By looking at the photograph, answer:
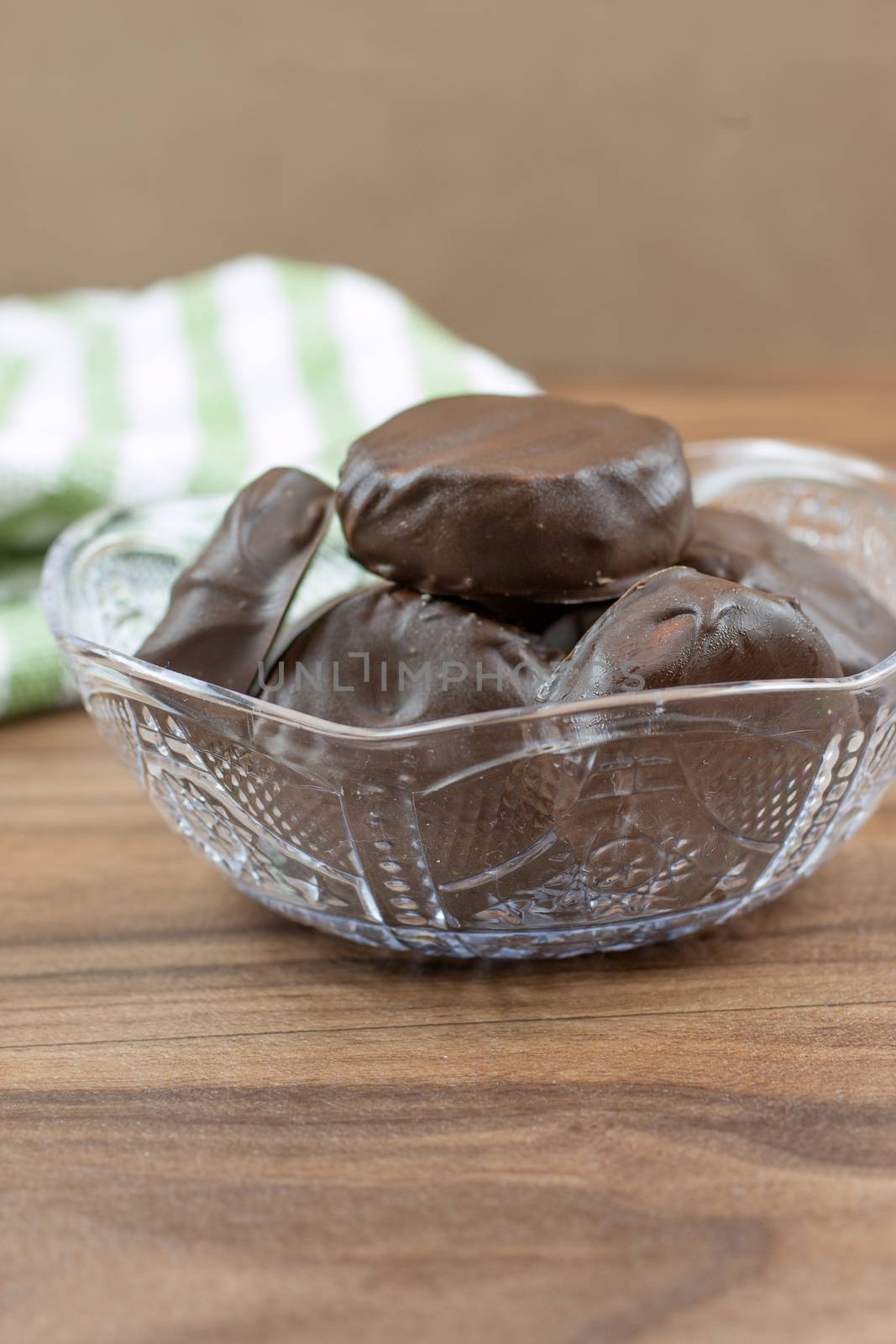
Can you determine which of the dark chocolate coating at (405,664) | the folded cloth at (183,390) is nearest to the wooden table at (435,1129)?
the dark chocolate coating at (405,664)

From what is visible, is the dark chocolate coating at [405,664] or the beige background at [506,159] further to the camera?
the beige background at [506,159]

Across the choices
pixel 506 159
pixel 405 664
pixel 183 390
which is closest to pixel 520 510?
pixel 405 664

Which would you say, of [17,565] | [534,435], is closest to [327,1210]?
[534,435]

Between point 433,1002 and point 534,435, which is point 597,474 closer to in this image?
point 534,435

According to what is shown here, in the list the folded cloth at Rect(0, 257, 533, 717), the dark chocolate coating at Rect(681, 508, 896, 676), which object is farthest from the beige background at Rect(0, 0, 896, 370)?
the dark chocolate coating at Rect(681, 508, 896, 676)

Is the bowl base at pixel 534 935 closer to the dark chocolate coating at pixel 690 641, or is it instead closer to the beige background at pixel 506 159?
the dark chocolate coating at pixel 690 641
